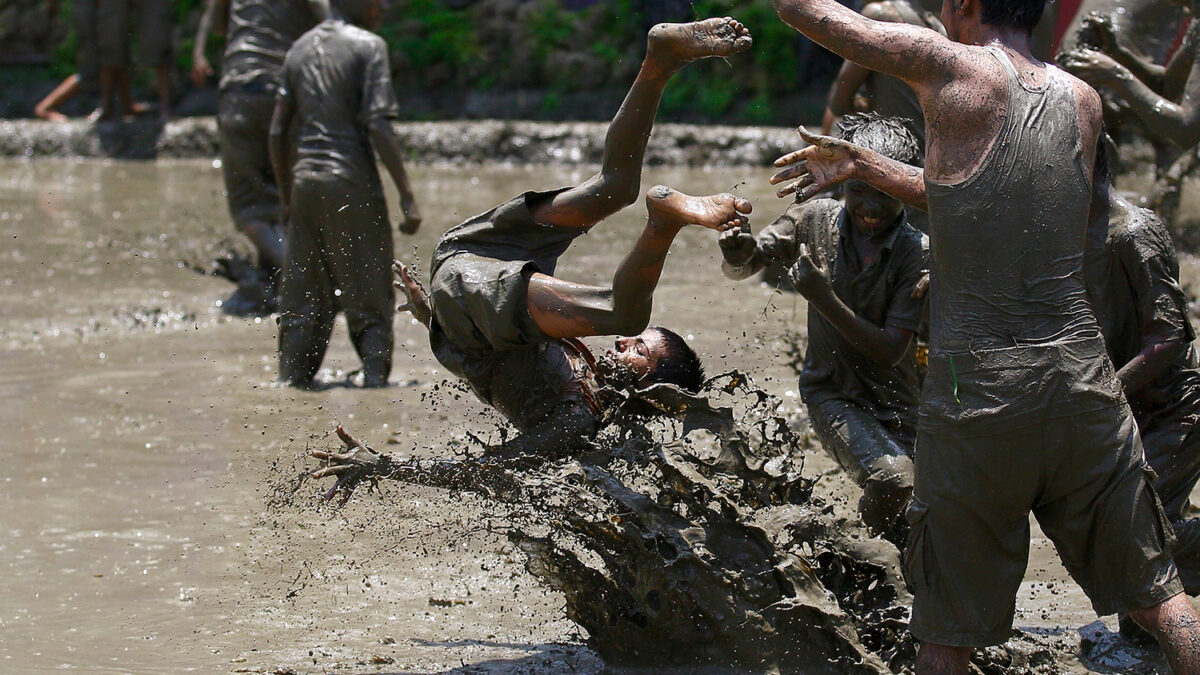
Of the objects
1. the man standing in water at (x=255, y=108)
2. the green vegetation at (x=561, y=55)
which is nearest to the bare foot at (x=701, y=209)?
the man standing in water at (x=255, y=108)

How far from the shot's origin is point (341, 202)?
285 inches

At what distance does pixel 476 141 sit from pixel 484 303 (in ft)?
34.6

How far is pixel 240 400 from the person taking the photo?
7.05 m

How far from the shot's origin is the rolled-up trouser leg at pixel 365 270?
23.7 feet

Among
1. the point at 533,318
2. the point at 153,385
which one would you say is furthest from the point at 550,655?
the point at 153,385

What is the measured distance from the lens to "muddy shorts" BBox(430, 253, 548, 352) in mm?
3994

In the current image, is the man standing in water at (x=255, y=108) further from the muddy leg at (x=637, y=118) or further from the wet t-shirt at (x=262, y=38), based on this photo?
the muddy leg at (x=637, y=118)

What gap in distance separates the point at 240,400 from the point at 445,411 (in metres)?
1.03

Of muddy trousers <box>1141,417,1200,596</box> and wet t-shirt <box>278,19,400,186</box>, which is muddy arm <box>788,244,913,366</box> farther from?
wet t-shirt <box>278,19,400,186</box>

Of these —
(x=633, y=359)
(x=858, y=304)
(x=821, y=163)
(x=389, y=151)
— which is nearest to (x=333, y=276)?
(x=389, y=151)

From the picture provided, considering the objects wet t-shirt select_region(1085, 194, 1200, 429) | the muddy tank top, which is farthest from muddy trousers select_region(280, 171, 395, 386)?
the muddy tank top

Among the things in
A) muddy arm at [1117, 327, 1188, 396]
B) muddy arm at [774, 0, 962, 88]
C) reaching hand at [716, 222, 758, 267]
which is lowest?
muddy arm at [1117, 327, 1188, 396]

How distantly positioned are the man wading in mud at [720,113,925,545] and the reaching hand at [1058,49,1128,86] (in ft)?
3.22

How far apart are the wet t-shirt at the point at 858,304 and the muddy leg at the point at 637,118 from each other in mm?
436
